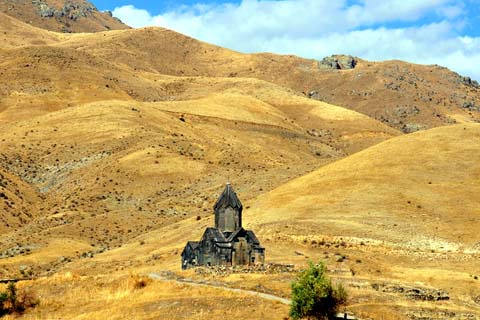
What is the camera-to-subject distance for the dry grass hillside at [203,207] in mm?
42250

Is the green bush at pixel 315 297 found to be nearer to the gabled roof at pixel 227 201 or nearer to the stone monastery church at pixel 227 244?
the stone monastery church at pixel 227 244

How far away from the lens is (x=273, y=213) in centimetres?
7506

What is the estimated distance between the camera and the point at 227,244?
59.5 m

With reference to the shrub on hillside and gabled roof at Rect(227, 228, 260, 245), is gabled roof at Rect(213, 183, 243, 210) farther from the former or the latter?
the shrub on hillside

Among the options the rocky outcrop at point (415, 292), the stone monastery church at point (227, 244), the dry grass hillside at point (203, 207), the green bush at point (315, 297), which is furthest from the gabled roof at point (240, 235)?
the green bush at point (315, 297)

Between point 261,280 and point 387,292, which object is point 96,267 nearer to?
point 261,280

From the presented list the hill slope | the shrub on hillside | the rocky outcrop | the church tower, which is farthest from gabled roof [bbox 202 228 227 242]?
the shrub on hillside

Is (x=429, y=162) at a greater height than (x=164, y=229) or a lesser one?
greater

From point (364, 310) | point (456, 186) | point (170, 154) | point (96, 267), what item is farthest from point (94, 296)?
point (170, 154)

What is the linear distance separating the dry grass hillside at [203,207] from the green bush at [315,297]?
144 cm

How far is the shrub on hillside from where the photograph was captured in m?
40.0

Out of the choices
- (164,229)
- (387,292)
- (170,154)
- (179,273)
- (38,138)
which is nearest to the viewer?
(387,292)

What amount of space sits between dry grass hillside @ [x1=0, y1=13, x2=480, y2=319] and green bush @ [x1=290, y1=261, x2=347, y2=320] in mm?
1437

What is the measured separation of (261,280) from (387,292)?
22.3ft
